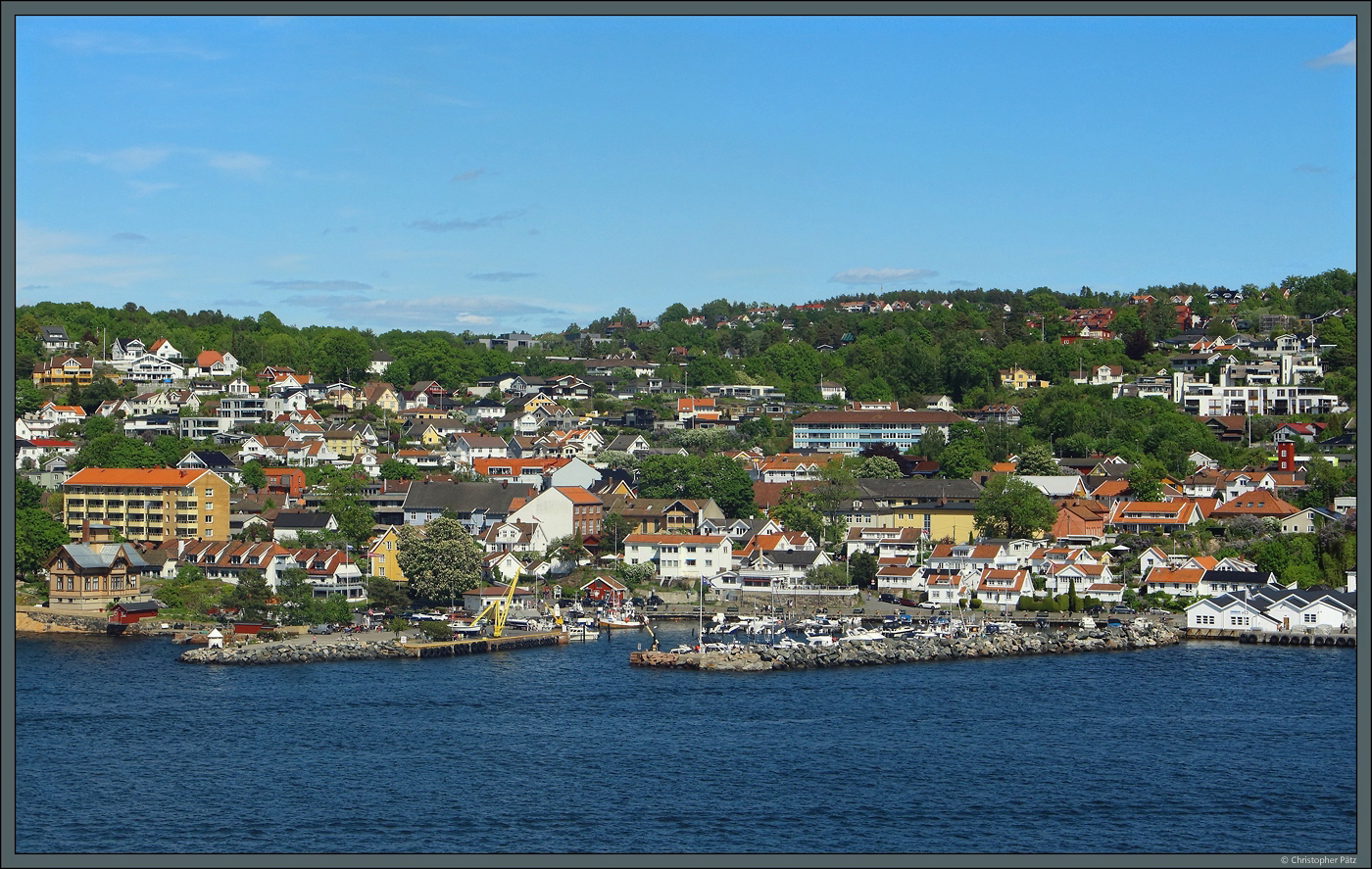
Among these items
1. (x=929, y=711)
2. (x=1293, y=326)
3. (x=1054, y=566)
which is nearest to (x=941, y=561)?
(x=1054, y=566)

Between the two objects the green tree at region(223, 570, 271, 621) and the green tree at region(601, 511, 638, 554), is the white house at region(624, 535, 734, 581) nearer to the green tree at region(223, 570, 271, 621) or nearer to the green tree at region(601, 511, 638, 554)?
the green tree at region(601, 511, 638, 554)

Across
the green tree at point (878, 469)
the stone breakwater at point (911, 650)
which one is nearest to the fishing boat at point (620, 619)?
the stone breakwater at point (911, 650)

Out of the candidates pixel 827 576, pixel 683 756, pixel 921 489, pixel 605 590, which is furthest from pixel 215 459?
pixel 683 756

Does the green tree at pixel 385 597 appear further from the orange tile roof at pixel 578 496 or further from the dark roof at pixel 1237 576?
the dark roof at pixel 1237 576

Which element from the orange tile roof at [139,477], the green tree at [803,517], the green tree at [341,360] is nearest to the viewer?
the orange tile roof at [139,477]

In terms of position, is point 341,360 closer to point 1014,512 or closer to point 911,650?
point 1014,512

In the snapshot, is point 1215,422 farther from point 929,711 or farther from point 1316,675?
point 929,711
